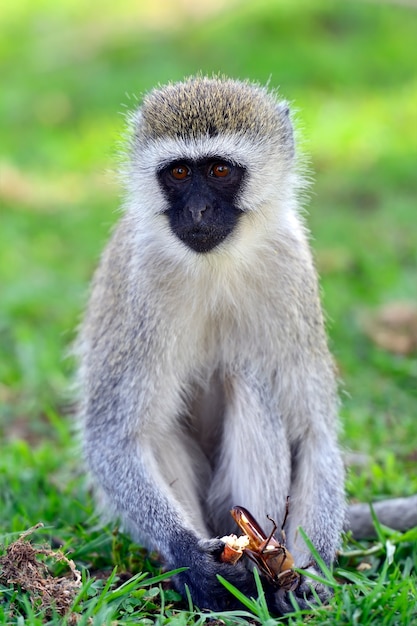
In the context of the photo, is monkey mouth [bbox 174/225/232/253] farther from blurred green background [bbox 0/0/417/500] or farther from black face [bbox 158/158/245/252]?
blurred green background [bbox 0/0/417/500]

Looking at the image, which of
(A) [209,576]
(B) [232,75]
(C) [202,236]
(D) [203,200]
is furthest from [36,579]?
(B) [232,75]

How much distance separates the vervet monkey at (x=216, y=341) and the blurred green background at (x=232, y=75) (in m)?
0.69

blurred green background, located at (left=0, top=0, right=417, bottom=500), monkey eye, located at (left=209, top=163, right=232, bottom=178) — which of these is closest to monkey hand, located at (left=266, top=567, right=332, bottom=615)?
blurred green background, located at (left=0, top=0, right=417, bottom=500)

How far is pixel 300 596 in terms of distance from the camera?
4277 mm

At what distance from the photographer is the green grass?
4.64 m

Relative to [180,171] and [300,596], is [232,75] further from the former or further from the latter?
[300,596]

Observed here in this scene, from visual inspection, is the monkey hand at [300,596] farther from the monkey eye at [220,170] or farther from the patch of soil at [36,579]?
the monkey eye at [220,170]

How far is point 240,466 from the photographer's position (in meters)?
4.70

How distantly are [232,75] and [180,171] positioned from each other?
896 centimetres

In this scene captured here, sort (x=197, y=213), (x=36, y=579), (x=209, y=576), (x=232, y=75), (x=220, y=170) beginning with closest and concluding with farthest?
1. (x=36, y=579)
2. (x=209, y=576)
3. (x=197, y=213)
4. (x=220, y=170)
5. (x=232, y=75)

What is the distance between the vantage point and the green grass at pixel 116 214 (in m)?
4.64

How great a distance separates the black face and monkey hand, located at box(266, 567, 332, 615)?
1.52 meters

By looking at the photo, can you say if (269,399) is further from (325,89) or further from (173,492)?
(325,89)

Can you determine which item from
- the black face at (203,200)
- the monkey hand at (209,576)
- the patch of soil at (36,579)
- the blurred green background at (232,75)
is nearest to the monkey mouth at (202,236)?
the black face at (203,200)
